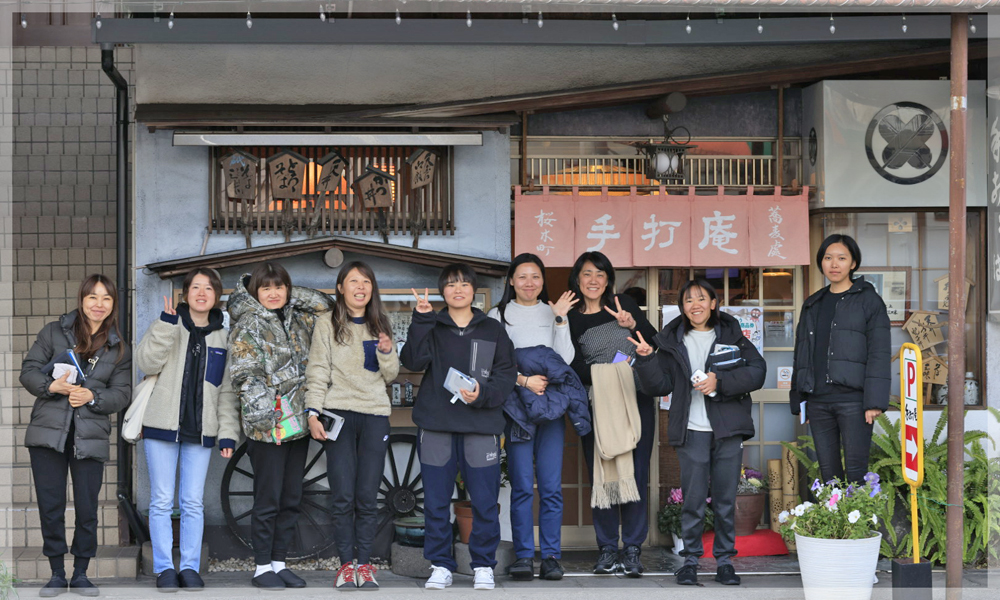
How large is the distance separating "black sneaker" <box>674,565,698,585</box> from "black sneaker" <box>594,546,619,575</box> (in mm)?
508

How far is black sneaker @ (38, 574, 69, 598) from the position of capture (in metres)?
6.26

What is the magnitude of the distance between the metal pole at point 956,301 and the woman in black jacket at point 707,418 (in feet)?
4.20

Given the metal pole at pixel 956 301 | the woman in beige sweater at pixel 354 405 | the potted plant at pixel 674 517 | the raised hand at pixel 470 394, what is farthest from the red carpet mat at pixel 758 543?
the woman in beige sweater at pixel 354 405

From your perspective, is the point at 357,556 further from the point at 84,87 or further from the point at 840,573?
the point at 84,87

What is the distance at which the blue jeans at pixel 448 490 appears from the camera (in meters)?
6.75

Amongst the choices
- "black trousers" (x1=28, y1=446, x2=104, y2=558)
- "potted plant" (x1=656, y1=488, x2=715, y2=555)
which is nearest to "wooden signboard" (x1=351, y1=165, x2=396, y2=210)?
"black trousers" (x1=28, y1=446, x2=104, y2=558)

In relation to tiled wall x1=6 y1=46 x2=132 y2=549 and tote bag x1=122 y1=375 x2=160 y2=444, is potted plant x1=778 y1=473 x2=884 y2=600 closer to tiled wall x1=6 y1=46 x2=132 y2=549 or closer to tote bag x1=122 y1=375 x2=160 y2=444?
tote bag x1=122 y1=375 x2=160 y2=444

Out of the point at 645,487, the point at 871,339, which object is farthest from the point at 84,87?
the point at 871,339

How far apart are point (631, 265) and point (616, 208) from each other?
495 millimetres

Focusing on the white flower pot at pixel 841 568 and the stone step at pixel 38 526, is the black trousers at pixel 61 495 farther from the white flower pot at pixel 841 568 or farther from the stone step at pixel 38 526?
the white flower pot at pixel 841 568

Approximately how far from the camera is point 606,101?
8219mm

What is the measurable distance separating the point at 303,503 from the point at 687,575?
297 cm

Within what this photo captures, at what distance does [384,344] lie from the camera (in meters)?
6.66

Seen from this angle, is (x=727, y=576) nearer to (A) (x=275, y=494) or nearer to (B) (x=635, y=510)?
(B) (x=635, y=510)
